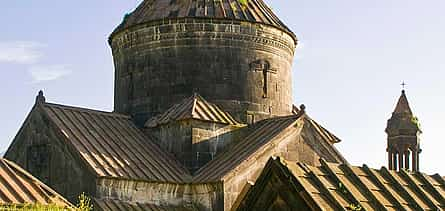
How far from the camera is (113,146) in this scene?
61.0 ft

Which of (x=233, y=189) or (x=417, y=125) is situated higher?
(x=417, y=125)

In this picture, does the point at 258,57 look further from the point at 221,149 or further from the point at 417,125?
the point at 417,125

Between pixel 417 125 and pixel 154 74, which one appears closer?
pixel 154 74

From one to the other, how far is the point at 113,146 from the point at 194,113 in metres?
1.96

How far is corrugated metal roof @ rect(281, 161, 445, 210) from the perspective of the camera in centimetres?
1119

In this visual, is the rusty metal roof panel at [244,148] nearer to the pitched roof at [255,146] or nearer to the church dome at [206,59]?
the pitched roof at [255,146]

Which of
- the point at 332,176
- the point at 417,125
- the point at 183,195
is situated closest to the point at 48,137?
the point at 183,195

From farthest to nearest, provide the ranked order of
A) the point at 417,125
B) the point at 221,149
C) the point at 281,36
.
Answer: the point at 417,125, the point at 281,36, the point at 221,149

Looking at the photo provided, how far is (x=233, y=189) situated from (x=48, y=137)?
4.14 m

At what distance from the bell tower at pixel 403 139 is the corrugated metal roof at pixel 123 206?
11174mm

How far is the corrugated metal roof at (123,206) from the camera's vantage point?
666 inches

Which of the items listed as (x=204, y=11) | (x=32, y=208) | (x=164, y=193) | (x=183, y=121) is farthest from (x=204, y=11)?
(x=32, y=208)

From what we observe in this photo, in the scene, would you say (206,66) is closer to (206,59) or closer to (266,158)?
(206,59)

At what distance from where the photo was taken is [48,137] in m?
18.5
